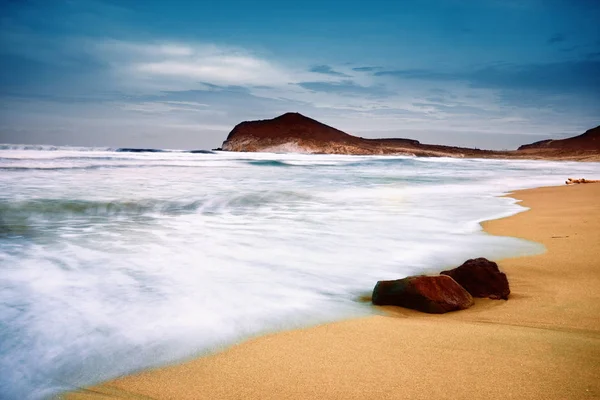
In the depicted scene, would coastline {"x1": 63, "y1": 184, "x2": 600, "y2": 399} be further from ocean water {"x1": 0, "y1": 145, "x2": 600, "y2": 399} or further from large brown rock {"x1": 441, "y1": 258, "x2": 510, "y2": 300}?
ocean water {"x1": 0, "y1": 145, "x2": 600, "y2": 399}

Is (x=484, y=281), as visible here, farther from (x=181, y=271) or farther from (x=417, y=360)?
(x=181, y=271)

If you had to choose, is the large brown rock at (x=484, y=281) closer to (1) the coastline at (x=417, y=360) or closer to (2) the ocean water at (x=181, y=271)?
(1) the coastline at (x=417, y=360)

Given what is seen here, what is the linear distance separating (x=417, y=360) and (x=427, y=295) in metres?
0.81

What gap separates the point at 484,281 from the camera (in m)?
3.30

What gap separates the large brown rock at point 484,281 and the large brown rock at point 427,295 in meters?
0.14

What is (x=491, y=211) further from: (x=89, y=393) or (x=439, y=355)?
(x=89, y=393)

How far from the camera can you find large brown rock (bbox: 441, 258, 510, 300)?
3.28m

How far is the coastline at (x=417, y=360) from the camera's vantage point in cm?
199

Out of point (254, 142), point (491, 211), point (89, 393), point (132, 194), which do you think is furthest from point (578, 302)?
point (254, 142)

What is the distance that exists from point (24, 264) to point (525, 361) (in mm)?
4444

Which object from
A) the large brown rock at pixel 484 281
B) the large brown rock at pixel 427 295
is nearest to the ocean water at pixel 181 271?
the large brown rock at pixel 427 295

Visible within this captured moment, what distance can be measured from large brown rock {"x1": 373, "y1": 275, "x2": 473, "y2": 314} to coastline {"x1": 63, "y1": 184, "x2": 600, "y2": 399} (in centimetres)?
6

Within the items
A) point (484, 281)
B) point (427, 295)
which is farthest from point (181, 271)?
point (484, 281)

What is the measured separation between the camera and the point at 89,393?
81.3 inches
